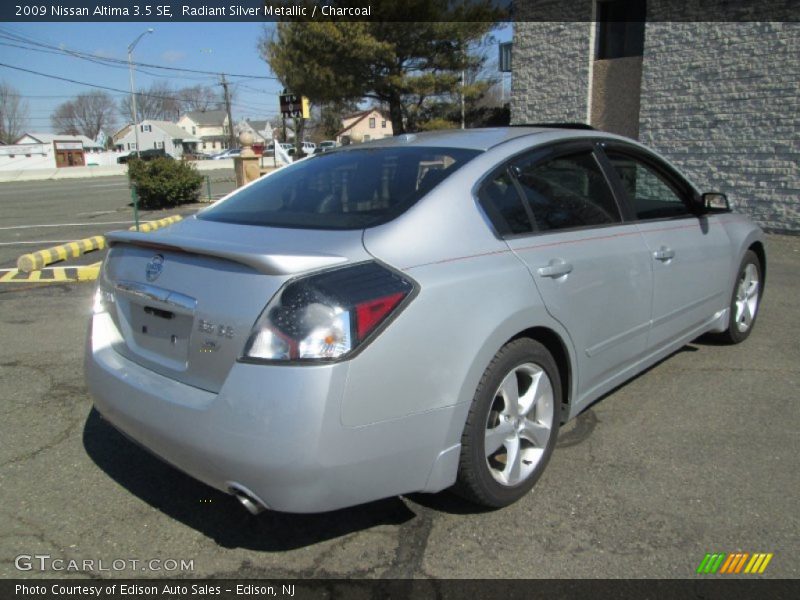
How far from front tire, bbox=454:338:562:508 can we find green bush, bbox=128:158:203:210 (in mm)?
15172

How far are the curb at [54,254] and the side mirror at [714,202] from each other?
675 cm

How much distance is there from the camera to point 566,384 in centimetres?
305

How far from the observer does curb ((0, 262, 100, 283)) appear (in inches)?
299

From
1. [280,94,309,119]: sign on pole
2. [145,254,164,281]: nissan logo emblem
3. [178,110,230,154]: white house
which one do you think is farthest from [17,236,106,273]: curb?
[178,110,230,154]: white house

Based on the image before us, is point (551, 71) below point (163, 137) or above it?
below

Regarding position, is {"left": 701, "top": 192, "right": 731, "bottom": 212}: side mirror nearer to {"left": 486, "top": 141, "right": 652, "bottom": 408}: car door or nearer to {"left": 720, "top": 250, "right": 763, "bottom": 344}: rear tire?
{"left": 720, "top": 250, "right": 763, "bottom": 344}: rear tire

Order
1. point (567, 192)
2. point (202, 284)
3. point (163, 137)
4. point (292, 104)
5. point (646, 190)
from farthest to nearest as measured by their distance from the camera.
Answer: point (163, 137)
point (292, 104)
point (646, 190)
point (567, 192)
point (202, 284)

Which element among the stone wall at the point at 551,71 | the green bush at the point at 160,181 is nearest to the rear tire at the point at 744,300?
the stone wall at the point at 551,71

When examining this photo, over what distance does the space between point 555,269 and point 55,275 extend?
6.93m

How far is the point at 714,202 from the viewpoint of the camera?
14.4ft

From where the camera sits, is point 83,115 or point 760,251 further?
point 83,115

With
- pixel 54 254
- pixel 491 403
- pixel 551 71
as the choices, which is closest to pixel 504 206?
pixel 491 403

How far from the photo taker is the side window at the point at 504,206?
9.09ft

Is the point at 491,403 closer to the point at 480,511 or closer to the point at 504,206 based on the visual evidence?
the point at 480,511
